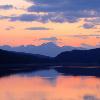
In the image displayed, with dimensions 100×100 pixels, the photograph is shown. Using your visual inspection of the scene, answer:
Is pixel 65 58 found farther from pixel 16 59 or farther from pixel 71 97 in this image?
pixel 71 97

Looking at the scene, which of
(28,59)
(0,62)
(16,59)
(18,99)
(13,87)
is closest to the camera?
(18,99)

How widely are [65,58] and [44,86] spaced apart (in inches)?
6294

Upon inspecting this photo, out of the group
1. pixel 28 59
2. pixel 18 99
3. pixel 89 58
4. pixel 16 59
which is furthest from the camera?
pixel 89 58

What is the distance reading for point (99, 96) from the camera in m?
25.9

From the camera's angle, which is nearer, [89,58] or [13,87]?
[13,87]

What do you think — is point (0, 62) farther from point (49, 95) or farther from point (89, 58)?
point (49, 95)

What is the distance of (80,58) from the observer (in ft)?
630

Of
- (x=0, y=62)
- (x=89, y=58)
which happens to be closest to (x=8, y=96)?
(x=0, y=62)

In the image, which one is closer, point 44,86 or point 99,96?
point 99,96

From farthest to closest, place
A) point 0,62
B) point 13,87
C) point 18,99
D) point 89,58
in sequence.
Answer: point 89,58
point 0,62
point 13,87
point 18,99

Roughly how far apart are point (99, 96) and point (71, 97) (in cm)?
158

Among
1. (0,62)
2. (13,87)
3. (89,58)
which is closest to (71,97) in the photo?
(13,87)

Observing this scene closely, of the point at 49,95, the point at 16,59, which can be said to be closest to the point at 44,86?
the point at 49,95

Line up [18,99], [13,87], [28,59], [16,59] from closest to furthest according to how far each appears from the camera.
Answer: [18,99]
[13,87]
[16,59]
[28,59]
